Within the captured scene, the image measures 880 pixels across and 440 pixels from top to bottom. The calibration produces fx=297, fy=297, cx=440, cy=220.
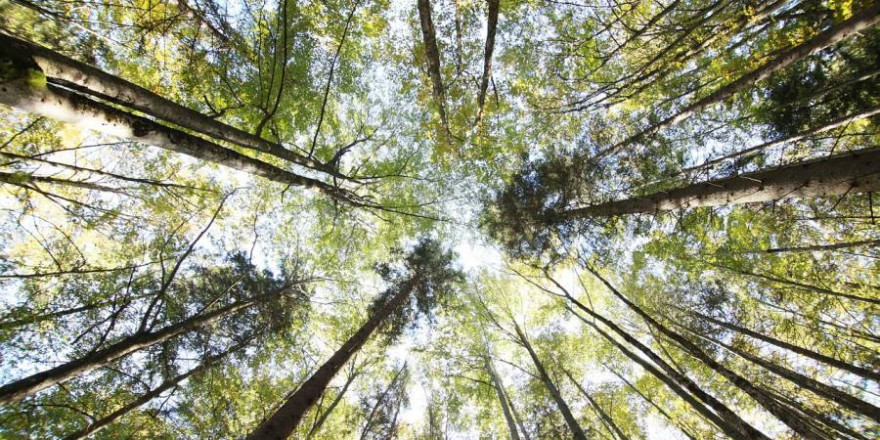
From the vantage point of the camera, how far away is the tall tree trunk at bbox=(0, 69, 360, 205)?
1.98 meters

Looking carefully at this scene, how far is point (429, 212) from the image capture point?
1210cm

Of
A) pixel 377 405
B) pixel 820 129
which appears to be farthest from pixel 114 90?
pixel 377 405

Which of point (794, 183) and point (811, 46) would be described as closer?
point (794, 183)

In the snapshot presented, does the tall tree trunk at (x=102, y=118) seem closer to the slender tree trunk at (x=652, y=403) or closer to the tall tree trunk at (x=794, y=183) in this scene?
the tall tree trunk at (x=794, y=183)

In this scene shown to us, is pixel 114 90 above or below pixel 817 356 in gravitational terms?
above

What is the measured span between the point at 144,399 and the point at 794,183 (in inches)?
452

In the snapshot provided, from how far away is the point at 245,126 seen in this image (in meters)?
8.58

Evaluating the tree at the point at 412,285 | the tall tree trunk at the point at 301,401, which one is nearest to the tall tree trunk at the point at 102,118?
the tall tree trunk at the point at 301,401

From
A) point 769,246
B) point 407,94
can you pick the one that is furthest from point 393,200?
point 769,246

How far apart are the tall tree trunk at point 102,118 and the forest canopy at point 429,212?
87 millimetres

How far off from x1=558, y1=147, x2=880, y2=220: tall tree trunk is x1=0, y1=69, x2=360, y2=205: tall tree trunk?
22.4 ft

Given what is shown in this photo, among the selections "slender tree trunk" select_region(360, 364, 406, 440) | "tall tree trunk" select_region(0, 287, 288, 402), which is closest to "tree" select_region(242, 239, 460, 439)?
"slender tree trunk" select_region(360, 364, 406, 440)

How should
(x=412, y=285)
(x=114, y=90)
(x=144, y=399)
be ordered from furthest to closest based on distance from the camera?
(x=412, y=285), (x=144, y=399), (x=114, y=90)

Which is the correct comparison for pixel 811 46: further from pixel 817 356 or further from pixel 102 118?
pixel 102 118
